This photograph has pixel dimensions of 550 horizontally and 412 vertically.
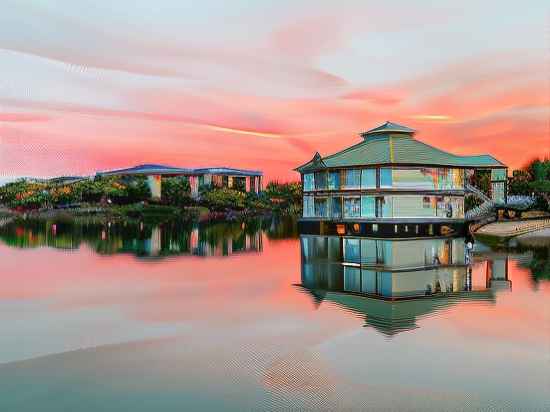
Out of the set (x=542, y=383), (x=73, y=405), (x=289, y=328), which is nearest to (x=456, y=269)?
(x=289, y=328)

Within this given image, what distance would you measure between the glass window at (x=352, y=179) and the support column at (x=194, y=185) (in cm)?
5669

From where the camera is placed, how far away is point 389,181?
4597 centimetres

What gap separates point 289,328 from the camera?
54.1 ft

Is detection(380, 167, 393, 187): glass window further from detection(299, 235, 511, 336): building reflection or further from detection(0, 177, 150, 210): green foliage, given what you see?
detection(0, 177, 150, 210): green foliage

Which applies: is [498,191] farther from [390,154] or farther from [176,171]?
[176,171]

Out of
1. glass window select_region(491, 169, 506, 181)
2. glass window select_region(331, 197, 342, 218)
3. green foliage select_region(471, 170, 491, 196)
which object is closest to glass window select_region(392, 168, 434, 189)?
glass window select_region(331, 197, 342, 218)

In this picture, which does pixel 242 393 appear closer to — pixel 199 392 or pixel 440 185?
pixel 199 392

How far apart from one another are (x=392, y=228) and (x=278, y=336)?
102 feet

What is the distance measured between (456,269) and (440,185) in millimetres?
21240

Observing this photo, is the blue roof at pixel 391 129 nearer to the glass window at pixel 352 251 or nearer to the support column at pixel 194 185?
the glass window at pixel 352 251

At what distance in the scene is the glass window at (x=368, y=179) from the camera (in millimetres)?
46812

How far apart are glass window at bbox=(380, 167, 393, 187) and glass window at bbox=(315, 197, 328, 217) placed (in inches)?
283

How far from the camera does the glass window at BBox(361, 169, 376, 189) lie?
154 feet

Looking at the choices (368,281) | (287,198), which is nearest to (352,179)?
(368,281)
